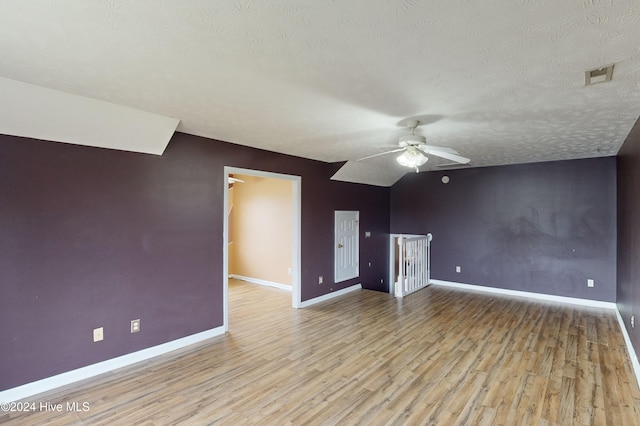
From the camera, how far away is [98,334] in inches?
122

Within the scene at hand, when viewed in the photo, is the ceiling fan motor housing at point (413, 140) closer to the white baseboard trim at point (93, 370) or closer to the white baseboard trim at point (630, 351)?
the white baseboard trim at point (630, 351)

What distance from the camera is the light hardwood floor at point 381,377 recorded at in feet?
8.16

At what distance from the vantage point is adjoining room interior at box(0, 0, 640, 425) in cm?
170

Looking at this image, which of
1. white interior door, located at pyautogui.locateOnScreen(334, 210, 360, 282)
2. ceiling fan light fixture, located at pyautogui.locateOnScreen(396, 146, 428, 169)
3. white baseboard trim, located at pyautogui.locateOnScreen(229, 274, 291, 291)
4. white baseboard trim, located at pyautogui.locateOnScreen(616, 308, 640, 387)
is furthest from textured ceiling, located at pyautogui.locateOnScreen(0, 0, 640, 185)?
white baseboard trim, located at pyautogui.locateOnScreen(229, 274, 291, 291)

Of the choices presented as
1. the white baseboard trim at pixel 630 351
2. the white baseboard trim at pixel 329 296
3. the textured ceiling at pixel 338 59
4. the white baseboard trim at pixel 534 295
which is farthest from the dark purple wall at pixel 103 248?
the white baseboard trim at pixel 534 295

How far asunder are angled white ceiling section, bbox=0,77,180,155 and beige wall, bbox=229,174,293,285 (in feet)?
10.7

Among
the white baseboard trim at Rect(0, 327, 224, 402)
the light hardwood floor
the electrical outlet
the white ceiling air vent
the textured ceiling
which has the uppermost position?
the textured ceiling

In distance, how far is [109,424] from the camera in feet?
7.80

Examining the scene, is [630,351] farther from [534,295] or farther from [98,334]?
[98,334]

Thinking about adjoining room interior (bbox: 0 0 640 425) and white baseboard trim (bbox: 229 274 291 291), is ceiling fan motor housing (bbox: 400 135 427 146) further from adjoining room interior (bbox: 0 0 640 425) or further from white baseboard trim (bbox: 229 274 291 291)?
white baseboard trim (bbox: 229 274 291 291)

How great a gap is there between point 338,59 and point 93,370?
361 cm

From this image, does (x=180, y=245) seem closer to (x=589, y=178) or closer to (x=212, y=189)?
(x=212, y=189)

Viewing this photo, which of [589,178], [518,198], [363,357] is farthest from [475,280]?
[363,357]

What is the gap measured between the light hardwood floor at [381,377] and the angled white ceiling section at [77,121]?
2313mm
